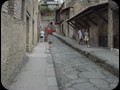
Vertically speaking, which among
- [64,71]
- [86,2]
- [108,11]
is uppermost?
[86,2]

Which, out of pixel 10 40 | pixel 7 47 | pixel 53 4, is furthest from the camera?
pixel 53 4

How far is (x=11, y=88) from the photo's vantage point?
218 inches

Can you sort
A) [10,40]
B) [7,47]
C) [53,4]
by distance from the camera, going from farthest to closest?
[53,4], [10,40], [7,47]

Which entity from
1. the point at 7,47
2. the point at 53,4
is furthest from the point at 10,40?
the point at 53,4

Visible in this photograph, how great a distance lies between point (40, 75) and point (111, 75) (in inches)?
86.9

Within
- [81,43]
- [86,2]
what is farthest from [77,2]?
[81,43]

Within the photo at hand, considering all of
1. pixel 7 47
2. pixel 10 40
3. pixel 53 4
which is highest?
pixel 53 4

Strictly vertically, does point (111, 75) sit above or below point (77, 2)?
below

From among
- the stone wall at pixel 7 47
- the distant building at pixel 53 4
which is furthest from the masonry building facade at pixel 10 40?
the distant building at pixel 53 4

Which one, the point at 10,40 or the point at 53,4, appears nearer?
the point at 10,40

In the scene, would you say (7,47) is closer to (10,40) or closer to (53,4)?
(10,40)

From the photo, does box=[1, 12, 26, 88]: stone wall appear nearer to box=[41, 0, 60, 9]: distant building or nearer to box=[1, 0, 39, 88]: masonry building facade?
box=[1, 0, 39, 88]: masonry building facade

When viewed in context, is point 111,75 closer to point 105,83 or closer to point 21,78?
point 105,83

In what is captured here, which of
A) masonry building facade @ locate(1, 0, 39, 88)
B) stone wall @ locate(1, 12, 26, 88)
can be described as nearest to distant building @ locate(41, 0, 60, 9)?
masonry building facade @ locate(1, 0, 39, 88)
